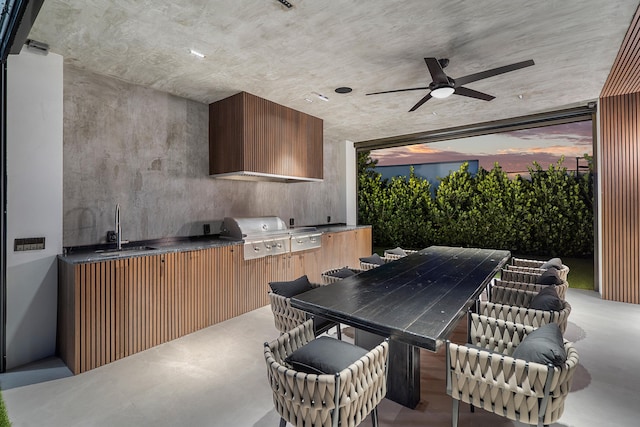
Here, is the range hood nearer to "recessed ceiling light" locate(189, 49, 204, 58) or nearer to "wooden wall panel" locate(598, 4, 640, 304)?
"recessed ceiling light" locate(189, 49, 204, 58)

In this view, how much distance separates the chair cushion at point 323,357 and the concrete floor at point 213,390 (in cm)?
58

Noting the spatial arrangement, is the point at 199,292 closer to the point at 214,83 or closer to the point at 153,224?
the point at 153,224

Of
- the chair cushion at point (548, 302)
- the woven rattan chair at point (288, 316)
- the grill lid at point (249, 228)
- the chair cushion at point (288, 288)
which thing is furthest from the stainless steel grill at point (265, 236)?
the chair cushion at point (548, 302)

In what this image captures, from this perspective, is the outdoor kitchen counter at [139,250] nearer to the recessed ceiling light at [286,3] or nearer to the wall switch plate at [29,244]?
the wall switch plate at [29,244]

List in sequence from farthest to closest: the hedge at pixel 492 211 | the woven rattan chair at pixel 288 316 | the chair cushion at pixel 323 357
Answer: the hedge at pixel 492 211 → the woven rattan chair at pixel 288 316 → the chair cushion at pixel 323 357

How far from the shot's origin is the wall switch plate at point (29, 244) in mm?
2619

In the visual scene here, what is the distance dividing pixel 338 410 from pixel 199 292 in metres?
2.53

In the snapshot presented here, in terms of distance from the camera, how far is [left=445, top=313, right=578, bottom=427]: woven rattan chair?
53.4 inches

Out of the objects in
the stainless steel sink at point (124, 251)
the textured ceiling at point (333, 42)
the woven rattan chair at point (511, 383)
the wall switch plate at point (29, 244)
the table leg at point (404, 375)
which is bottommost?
the table leg at point (404, 375)

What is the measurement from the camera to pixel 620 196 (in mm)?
4109

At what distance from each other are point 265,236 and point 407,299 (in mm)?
2621

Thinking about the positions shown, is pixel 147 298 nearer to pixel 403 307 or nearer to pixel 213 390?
pixel 213 390

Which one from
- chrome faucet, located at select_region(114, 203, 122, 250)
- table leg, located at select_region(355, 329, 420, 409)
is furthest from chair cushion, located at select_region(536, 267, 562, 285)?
chrome faucet, located at select_region(114, 203, 122, 250)

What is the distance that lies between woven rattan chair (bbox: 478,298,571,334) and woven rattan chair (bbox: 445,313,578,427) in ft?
1.63
